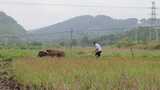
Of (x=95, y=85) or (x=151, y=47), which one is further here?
(x=151, y=47)

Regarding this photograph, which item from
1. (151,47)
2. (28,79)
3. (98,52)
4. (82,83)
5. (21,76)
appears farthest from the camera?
(151,47)

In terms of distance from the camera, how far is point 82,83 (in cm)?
855

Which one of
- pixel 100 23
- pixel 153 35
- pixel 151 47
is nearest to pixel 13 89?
pixel 151 47

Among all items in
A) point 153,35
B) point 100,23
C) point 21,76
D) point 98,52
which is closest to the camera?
point 21,76

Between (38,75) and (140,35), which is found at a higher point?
(38,75)

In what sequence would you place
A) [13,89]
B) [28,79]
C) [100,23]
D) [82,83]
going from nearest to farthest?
[82,83] → [13,89] → [28,79] → [100,23]

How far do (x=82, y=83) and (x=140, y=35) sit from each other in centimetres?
7066

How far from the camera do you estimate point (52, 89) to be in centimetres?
858

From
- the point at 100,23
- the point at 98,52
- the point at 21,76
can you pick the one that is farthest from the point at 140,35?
the point at 100,23

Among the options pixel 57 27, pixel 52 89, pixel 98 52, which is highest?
pixel 52 89

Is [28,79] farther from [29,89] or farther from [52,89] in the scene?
[52,89]

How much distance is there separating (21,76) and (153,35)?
209 feet

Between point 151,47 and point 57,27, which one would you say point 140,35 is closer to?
point 151,47

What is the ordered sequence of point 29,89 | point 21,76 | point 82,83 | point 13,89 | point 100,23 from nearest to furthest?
point 82,83
point 29,89
point 13,89
point 21,76
point 100,23
